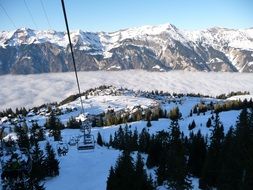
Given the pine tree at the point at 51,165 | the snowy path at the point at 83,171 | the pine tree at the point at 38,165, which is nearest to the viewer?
the pine tree at the point at 38,165

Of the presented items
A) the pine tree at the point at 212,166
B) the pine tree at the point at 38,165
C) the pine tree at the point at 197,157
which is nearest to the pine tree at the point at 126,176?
the pine tree at the point at 38,165

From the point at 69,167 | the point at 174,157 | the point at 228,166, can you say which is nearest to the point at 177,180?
the point at 174,157

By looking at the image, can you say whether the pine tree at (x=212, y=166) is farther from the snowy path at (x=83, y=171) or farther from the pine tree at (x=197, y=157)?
the snowy path at (x=83, y=171)

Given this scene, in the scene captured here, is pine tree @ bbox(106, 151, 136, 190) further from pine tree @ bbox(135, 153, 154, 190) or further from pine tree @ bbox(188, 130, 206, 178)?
pine tree @ bbox(188, 130, 206, 178)

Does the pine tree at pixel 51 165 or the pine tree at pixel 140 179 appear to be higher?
the pine tree at pixel 140 179

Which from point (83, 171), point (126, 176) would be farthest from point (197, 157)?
point (126, 176)

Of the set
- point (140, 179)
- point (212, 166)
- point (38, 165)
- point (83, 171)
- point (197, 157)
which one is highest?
point (140, 179)

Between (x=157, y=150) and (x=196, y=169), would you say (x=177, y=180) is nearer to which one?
(x=196, y=169)

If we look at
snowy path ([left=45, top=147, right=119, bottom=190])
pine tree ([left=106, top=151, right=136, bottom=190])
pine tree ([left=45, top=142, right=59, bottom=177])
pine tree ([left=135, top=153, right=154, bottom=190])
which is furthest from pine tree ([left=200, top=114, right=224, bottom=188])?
pine tree ([left=45, top=142, right=59, bottom=177])

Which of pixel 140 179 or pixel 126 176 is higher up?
pixel 126 176

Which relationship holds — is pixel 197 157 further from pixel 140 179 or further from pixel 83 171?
pixel 140 179

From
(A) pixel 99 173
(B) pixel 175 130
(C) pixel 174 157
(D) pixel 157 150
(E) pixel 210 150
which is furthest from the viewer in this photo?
(D) pixel 157 150
